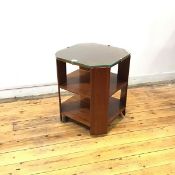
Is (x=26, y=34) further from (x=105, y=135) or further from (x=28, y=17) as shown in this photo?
(x=105, y=135)

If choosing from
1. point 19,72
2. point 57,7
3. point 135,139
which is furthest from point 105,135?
point 57,7

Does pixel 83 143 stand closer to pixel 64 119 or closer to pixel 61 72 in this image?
pixel 64 119

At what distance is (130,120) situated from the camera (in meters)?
2.28

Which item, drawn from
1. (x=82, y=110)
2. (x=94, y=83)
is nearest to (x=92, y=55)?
(x=94, y=83)

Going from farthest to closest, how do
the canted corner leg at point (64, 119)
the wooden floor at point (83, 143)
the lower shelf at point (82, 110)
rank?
the canted corner leg at point (64, 119) → the lower shelf at point (82, 110) → the wooden floor at point (83, 143)

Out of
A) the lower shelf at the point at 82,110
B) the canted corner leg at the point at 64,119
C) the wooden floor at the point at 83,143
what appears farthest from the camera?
the canted corner leg at the point at 64,119

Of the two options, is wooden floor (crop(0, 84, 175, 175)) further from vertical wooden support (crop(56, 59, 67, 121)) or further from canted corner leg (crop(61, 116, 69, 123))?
vertical wooden support (crop(56, 59, 67, 121))

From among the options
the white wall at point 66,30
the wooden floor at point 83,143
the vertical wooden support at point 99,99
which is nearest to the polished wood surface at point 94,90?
the vertical wooden support at point 99,99

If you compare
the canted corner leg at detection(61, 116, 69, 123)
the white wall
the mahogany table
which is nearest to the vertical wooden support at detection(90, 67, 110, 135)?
the mahogany table

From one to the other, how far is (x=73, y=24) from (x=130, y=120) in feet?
3.35

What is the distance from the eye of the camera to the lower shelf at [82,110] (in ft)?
6.94

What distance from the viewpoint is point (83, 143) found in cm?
201

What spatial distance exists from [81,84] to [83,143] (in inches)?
18.0

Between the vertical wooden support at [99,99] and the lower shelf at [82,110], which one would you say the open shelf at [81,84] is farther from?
the lower shelf at [82,110]
